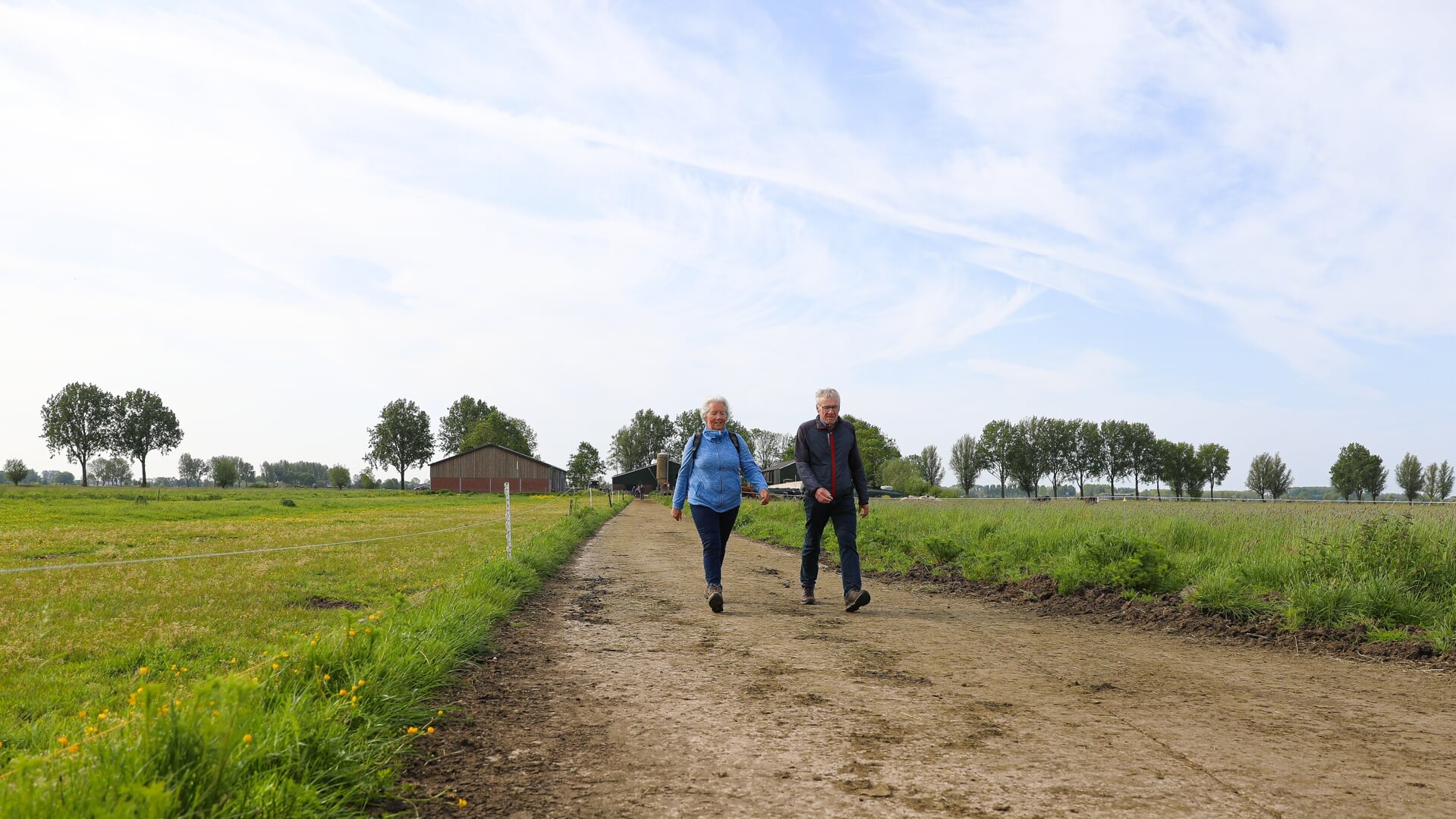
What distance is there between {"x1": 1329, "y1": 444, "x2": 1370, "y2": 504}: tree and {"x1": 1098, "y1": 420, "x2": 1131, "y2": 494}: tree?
25.5 m

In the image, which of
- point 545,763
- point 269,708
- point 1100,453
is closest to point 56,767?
point 269,708

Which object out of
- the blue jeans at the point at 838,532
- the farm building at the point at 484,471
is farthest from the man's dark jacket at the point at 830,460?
the farm building at the point at 484,471

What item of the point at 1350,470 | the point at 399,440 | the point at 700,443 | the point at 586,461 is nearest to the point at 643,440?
the point at 586,461

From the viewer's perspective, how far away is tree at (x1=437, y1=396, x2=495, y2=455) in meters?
130

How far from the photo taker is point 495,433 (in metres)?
116

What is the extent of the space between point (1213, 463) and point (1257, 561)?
4882 inches

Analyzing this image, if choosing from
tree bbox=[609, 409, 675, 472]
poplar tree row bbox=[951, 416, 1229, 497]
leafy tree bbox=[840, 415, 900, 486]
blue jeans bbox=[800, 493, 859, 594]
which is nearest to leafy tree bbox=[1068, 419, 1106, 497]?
poplar tree row bbox=[951, 416, 1229, 497]

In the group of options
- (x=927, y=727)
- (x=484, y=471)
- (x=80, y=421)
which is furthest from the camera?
(x=80, y=421)

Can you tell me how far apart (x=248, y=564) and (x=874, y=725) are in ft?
45.4

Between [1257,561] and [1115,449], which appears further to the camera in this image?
[1115,449]

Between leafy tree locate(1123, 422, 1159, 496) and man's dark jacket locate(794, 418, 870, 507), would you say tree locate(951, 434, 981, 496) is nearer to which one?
leafy tree locate(1123, 422, 1159, 496)

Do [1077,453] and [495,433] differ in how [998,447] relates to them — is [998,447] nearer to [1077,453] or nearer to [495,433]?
[1077,453]

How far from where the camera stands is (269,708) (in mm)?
3746

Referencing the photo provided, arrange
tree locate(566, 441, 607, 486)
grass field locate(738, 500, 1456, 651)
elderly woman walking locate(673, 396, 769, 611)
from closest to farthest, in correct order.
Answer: grass field locate(738, 500, 1456, 651) → elderly woman walking locate(673, 396, 769, 611) → tree locate(566, 441, 607, 486)
